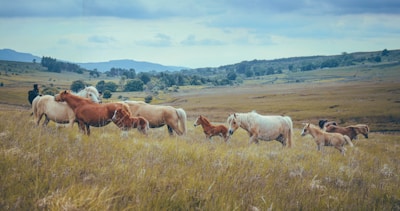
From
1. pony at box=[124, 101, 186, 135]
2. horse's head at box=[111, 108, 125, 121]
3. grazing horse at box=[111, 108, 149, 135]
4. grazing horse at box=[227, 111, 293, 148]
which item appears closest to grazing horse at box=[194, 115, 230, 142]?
grazing horse at box=[227, 111, 293, 148]

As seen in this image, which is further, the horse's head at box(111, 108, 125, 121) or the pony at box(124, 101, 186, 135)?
the pony at box(124, 101, 186, 135)

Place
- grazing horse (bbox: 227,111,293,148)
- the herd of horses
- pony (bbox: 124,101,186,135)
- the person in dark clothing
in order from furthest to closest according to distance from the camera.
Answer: the person in dark clothing < grazing horse (bbox: 227,111,293,148) < pony (bbox: 124,101,186,135) < the herd of horses

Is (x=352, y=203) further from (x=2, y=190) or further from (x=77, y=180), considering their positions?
(x=2, y=190)

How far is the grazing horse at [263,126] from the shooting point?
59.3ft

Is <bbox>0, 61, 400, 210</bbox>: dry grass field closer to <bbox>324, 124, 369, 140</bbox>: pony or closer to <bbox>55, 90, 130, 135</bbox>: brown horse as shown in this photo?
<bbox>55, 90, 130, 135</bbox>: brown horse

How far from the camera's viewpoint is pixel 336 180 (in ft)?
26.4

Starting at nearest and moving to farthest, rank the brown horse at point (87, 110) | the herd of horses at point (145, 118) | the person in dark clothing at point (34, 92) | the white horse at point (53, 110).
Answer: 1. the brown horse at point (87, 110)
2. the herd of horses at point (145, 118)
3. the white horse at point (53, 110)
4. the person in dark clothing at point (34, 92)

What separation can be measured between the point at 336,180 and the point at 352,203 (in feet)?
6.76

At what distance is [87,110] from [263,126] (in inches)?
367

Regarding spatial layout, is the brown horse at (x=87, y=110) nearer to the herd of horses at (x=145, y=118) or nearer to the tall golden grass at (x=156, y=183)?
the herd of horses at (x=145, y=118)

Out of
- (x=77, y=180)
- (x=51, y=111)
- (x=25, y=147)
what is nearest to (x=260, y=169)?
(x=77, y=180)

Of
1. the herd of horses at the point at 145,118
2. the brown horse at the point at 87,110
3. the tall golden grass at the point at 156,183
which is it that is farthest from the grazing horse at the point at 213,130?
the tall golden grass at the point at 156,183

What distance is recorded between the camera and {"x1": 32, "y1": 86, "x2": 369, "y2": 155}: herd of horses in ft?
41.6

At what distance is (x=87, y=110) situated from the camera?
12500 mm
